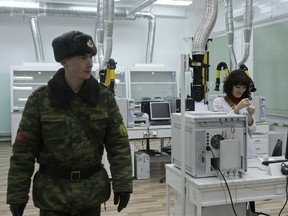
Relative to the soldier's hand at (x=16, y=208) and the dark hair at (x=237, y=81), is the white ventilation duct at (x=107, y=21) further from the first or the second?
the soldier's hand at (x=16, y=208)

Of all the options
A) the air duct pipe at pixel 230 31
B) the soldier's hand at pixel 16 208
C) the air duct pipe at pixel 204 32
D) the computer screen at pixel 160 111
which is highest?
the air duct pipe at pixel 230 31

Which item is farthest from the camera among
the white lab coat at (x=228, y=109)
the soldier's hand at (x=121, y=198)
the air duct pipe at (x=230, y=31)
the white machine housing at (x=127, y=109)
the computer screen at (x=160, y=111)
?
the air duct pipe at (x=230, y=31)

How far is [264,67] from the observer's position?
6.52 meters

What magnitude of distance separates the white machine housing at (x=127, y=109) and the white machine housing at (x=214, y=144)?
2517mm

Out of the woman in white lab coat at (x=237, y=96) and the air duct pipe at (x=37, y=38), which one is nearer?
the woman in white lab coat at (x=237, y=96)

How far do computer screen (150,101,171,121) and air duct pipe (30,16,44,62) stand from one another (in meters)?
3.97

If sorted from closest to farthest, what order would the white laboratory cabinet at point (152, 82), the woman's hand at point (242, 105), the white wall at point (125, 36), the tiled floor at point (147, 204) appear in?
the woman's hand at point (242, 105) < the tiled floor at point (147, 204) < the white wall at point (125, 36) < the white laboratory cabinet at point (152, 82)

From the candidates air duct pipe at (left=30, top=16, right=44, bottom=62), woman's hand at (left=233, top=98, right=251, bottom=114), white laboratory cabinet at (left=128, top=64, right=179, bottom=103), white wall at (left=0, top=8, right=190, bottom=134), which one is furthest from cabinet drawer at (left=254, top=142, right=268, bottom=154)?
air duct pipe at (left=30, top=16, right=44, bottom=62)

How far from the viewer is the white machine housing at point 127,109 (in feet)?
15.0

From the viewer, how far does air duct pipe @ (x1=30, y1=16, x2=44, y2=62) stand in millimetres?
7746

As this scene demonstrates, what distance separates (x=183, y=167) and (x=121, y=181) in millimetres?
538

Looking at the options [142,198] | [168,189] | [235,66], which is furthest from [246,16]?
[168,189]

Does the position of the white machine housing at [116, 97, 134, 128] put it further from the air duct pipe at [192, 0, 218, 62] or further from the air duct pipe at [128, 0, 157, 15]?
the air duct pipe at [128, 0, 157, 15]

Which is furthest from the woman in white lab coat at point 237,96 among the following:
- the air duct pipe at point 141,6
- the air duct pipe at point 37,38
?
the air duct pipe at point 37,38
